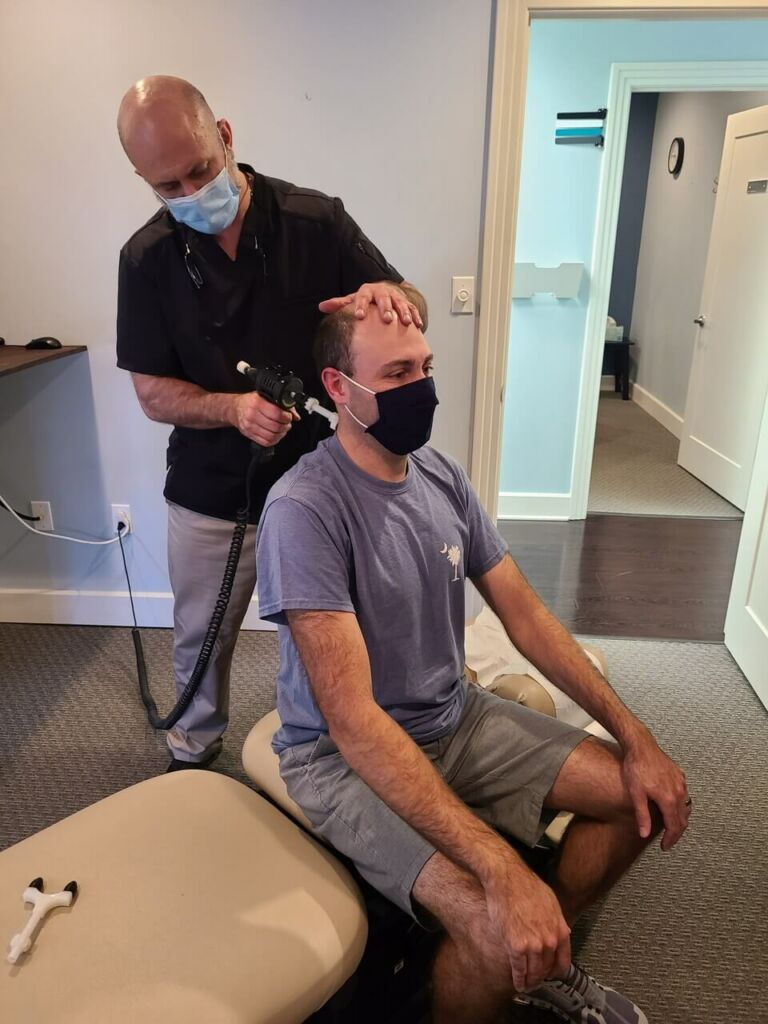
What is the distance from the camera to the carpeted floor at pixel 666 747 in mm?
1556

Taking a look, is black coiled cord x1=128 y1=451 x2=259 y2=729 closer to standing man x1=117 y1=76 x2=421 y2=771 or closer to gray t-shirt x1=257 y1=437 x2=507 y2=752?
standing man x1=117 y1=76 x2=421 y2=771

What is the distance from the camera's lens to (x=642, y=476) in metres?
4.64

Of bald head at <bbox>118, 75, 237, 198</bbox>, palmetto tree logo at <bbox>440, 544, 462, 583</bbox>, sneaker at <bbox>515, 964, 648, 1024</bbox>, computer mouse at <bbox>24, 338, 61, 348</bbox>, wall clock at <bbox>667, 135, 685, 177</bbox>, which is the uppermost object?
wall clock at <bbox>667, 135, 685, 177</bbox>

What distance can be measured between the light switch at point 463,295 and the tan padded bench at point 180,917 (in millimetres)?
1610

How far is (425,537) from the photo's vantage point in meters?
1.34

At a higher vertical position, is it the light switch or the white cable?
the light switch

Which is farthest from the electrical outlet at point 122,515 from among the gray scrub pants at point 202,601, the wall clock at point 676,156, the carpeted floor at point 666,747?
the wall clock at point 676,156

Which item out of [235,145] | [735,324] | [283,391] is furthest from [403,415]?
[735,324]

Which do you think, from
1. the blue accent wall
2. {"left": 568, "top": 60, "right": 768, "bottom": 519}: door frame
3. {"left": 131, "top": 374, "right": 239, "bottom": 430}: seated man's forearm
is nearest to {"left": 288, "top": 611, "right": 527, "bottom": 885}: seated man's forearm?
{"left": 131, "top": 374, "right": 239, "bottom": 430}: seated man's forearm

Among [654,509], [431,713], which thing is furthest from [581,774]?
[654,509]

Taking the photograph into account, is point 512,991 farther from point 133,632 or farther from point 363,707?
point 133,632

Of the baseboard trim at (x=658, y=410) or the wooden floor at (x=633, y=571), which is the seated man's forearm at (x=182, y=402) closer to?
the wooden floor at (x=633, y=571)

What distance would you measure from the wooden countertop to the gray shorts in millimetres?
1383

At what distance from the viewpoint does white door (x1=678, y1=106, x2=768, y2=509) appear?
3.83 metres
